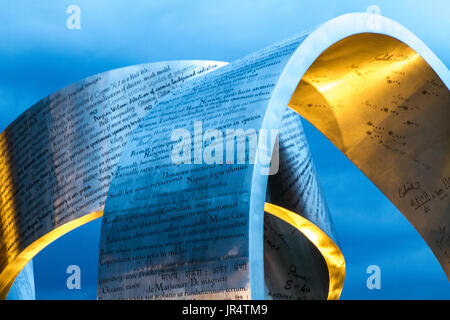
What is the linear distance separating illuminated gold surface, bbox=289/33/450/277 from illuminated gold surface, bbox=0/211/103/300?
346 centimetres

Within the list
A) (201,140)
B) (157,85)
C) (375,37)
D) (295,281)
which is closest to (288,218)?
(295,281)

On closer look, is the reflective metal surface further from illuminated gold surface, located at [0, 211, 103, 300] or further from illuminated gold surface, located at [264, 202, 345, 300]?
illuminated gold surface, located at [264, 202, 345, 300]

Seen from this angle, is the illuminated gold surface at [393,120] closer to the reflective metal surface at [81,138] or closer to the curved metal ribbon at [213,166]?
the curved metal ribbon at [213,166]

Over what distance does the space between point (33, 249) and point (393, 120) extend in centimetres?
551

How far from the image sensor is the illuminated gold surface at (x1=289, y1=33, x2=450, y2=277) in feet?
28.3

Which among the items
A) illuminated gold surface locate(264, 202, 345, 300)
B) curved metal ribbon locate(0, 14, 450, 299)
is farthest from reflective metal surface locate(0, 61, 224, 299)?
illuminated gold surface locate(264, 202, 345, 300)

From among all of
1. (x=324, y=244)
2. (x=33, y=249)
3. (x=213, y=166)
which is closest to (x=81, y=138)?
(x=33, y=249)

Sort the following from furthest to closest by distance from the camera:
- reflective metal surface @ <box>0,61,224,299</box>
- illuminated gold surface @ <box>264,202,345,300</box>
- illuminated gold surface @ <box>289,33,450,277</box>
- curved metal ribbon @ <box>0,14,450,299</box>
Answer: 1. illuminated gold surface @ <box>264,202,345,300</box>
2. reflective metal surface @ <box>0,61,224,299</box>
3. illuminated gold surface @ <box>289,33,450,277</box>
4. curved metal ribbon @ <box>0,14,450,299</box>

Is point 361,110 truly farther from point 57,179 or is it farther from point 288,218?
point 57,179

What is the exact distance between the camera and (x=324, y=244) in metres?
11.0

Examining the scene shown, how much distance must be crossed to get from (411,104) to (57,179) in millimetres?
4968

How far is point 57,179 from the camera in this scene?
9492 millimetres

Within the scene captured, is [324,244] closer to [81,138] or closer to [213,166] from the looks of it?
[81,138]

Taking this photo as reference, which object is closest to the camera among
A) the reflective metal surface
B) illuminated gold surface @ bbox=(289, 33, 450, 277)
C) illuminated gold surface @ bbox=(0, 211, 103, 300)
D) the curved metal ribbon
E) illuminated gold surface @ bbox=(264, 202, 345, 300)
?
the curved metal ribbon
